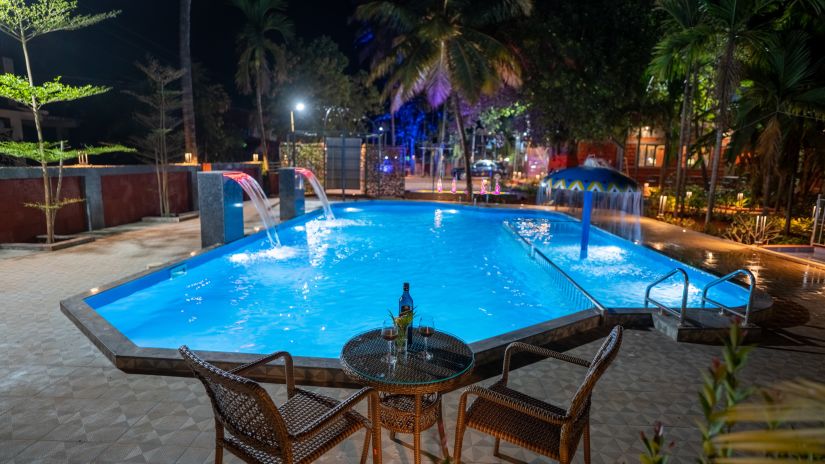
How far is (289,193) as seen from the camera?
14.2 meters

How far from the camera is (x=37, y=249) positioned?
9.22 meters

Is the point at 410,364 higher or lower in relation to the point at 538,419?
higher

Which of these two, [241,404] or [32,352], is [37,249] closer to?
[32,352]

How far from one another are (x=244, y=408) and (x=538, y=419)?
5.96 ft

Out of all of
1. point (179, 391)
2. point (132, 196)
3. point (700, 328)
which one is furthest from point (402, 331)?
point (132, 196)

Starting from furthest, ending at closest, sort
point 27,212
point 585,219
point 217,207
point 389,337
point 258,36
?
point 258,36 → point 585,219 → point 27,212 → point 217,207 → point 389,337

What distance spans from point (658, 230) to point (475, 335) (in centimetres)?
901

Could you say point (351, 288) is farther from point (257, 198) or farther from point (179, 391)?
point (257, 198)

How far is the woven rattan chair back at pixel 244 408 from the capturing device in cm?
233

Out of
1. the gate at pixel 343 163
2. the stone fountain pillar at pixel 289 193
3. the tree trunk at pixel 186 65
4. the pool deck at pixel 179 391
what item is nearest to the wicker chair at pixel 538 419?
the pool deck at pixel 179 391

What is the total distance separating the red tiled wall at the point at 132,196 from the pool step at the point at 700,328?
12.7 meters

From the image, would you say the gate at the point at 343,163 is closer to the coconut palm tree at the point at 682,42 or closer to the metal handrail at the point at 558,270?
the metal handrail at the point at 558,270

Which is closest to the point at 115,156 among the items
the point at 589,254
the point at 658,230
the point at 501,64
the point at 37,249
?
the point at 37,249

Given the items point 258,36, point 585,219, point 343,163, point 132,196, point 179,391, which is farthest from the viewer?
point 258,36
